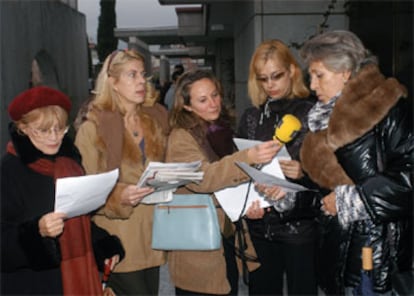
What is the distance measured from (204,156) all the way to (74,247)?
0.99 metres

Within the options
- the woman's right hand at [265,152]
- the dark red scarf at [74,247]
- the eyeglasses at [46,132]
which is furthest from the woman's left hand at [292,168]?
the eyeglasses at [46,132]

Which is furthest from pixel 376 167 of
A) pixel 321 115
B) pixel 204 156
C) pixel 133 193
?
pixel 133 193

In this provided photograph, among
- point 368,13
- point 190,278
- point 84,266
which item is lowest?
point 190,278

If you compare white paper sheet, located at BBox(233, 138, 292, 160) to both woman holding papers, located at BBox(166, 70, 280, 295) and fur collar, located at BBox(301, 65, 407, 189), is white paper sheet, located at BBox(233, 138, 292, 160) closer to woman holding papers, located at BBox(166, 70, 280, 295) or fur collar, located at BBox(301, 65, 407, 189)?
woman holding papers, located at BBox(166, 70, 280, 295)

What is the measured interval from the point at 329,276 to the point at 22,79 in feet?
23.0

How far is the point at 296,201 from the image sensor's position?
338cm

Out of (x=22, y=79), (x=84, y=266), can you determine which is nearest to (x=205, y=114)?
(x=84, y=266)

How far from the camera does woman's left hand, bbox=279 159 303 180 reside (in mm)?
3357

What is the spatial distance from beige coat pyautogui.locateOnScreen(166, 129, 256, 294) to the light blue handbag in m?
0.09

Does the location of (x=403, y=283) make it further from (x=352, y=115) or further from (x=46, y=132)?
(x=46, y=132)

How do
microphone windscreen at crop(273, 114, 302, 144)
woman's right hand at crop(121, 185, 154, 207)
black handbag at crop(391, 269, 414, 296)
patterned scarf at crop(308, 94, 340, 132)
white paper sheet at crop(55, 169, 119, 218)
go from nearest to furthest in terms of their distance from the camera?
black handbag at crop(391, 269, 414, 296) → white paper sheet at crop(55, 169, 119, 218) → patterned scarf at crop(308, 94, 340, 132) → microphone windscreen at crop(273, 114, 302, 144) → woman's right hand at crop(121, 185, 154, 207)

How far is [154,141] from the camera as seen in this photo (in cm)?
355

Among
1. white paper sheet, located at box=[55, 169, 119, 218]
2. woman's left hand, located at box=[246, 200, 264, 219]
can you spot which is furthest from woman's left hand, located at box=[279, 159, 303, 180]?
white paper sheet, located at box=[55, 169, 119, 218]

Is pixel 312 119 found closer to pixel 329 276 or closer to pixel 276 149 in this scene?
pixel 276 149
